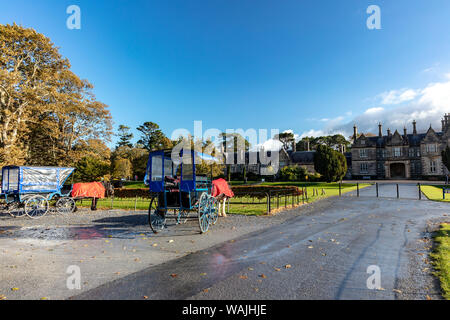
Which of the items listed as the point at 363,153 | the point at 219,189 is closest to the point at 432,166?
the point at 363,153

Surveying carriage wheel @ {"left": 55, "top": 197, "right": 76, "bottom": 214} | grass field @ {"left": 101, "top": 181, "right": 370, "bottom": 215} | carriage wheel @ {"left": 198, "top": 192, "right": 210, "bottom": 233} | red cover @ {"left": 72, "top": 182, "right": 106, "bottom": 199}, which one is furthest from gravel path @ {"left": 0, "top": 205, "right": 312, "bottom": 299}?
grass field @ {"left": 101, "top": 181, "right": 370, "bottom": 215}

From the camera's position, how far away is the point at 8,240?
7828 mm

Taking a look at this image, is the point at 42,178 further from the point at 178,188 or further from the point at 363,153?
the point at 363,153

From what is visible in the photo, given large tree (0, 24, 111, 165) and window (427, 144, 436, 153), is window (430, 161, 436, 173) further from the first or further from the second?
large tree (0, 24, 111, 165)

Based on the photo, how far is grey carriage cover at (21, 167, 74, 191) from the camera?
41.7 feet

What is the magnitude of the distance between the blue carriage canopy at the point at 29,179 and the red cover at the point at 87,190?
85 cm

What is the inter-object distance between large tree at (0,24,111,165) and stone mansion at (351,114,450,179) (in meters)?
59.0

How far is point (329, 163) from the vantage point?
40906 mm

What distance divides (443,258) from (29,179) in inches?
645

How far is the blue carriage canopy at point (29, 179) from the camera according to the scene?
12516 mm
